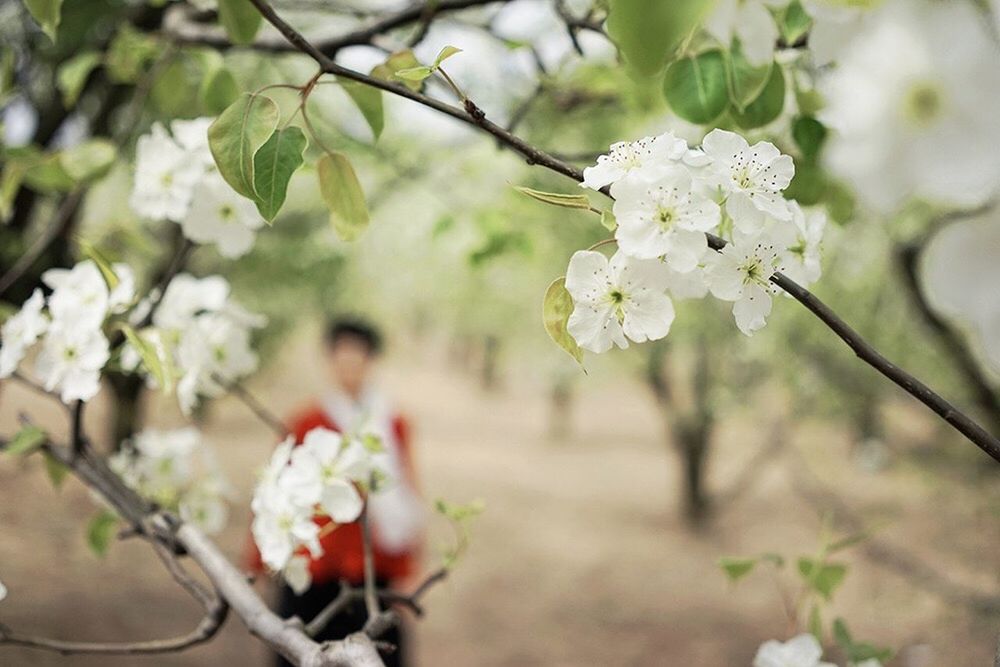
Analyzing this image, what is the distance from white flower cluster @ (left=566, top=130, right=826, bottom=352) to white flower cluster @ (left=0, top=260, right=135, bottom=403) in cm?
54

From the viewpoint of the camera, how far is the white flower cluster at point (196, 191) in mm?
961

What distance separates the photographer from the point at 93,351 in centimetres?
88

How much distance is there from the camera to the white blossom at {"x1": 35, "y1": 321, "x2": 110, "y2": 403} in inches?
34.0

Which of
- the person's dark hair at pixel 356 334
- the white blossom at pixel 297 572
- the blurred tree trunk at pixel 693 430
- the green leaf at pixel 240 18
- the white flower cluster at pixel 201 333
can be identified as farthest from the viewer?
the blurred tree trunk at pixel 693 430

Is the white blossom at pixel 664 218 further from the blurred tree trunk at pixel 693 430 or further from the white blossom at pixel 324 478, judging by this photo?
the blurred tree trunk at pixel 693 430

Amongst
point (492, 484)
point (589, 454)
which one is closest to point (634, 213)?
point (492, 484)

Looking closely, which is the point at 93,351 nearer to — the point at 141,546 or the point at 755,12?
the point at 755,12

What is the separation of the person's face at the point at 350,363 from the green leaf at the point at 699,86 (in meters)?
2.60

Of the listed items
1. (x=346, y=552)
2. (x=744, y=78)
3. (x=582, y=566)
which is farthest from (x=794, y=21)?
(x=582, y=566)

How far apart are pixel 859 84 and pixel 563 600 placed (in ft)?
23.4

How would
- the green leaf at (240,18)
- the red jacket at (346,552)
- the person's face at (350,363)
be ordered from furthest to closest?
the person's face at (350,363)
the red jacket at (346,552)
the green leaf at (240,18)

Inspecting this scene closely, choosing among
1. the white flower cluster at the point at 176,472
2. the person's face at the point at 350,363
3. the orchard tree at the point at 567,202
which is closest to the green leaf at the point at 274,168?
the orchard tree at the point at 567,202

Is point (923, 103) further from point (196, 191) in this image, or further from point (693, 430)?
point (693, 430)

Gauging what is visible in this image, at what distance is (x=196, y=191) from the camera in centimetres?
97
